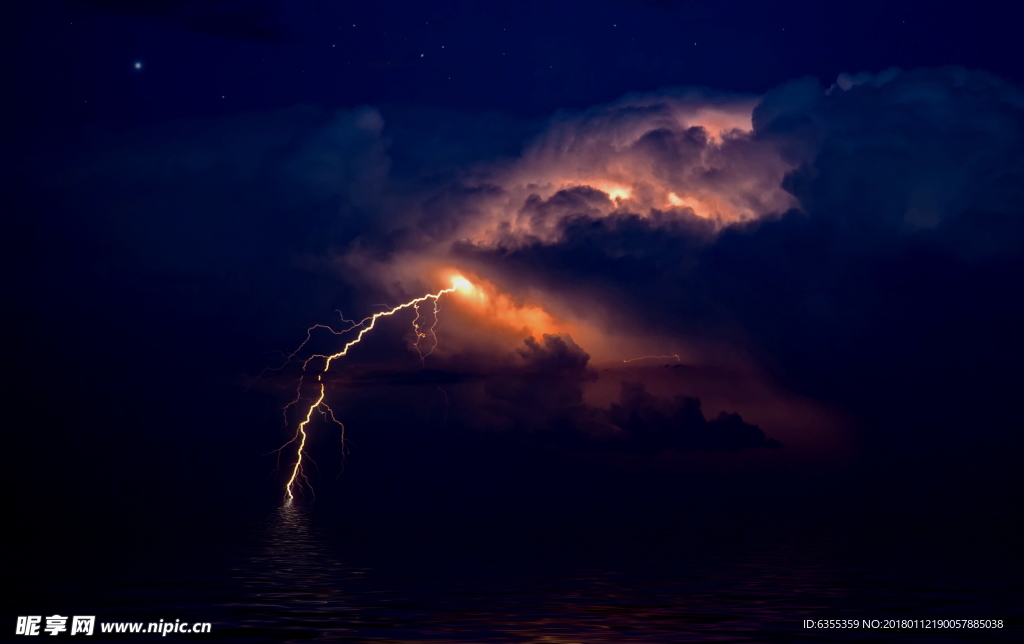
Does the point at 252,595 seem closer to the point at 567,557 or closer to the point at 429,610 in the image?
the point at 429,610

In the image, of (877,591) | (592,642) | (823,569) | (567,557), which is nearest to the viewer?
(592,642)

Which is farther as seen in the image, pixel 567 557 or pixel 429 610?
pixel 567 557

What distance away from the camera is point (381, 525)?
231 ft

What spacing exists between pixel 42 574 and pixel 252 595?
834 centimetres

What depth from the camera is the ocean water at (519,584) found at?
73.7 ft

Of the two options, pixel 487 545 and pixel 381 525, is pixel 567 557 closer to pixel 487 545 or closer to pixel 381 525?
pixel 487 545

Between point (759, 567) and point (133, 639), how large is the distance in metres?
22.1

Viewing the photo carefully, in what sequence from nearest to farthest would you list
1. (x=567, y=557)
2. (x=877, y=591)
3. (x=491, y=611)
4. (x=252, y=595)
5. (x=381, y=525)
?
(x=491, y=611) < (x=252, y=595) < (x=877, y=591) < (x=567, y=557) < (x=381, y=525)

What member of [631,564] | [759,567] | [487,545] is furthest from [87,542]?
[759,567]

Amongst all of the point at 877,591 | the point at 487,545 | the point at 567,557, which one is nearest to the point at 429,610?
the point at 877,591

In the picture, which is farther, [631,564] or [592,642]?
[631,564]

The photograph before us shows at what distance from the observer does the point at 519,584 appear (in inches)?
1246

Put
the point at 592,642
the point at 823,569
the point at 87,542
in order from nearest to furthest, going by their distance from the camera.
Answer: the point at 592,642 < the point at 823,569 < the point at 87,542

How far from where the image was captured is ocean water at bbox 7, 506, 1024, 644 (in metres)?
22.5
